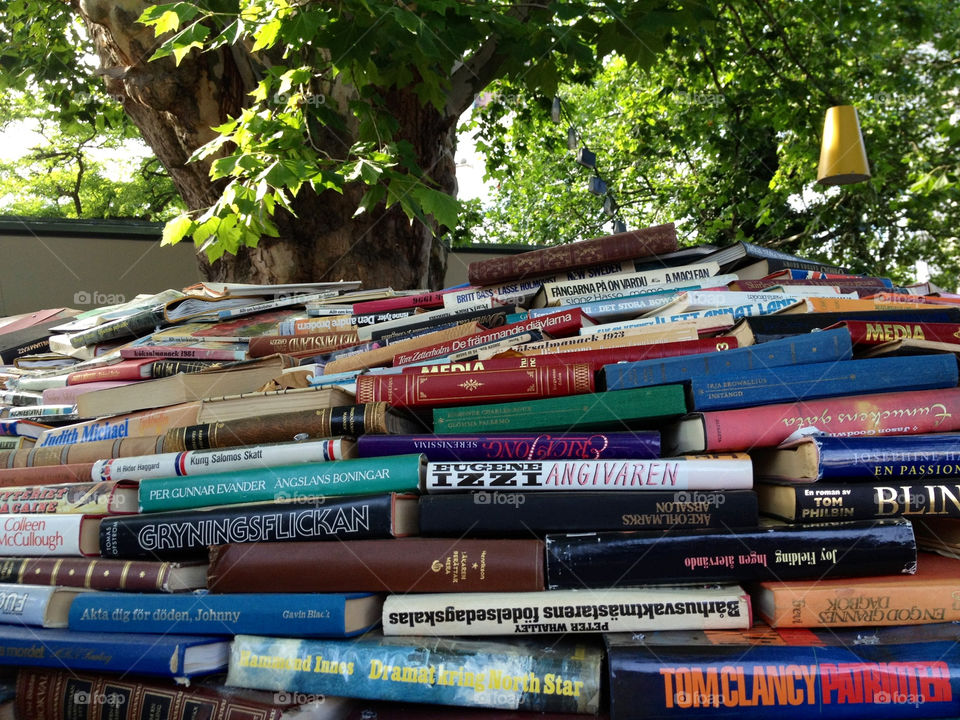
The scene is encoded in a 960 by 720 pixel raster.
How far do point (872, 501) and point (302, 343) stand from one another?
1477 mm

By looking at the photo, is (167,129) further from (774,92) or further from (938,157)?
(938,157)

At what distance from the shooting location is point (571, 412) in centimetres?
133

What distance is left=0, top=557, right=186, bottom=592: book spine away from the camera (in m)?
1.32

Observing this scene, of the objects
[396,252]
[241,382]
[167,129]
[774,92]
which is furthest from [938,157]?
[241,382]

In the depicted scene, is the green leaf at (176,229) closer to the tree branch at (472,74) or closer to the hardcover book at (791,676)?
the tree branch at (472,74)

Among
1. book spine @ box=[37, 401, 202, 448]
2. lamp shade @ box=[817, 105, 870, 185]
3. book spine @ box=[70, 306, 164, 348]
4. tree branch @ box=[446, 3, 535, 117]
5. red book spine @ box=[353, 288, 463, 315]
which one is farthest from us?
lamp shade @ box=[817, 105, 870, 185]

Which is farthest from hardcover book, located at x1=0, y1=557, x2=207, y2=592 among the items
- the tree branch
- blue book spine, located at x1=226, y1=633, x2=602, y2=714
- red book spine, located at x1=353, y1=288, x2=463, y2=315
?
the tree branch

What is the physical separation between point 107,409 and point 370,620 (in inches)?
39.1

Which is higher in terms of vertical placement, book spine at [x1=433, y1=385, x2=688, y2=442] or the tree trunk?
the tree trunk

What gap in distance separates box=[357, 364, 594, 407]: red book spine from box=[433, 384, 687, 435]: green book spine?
27 mm

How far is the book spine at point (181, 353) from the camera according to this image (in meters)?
2.15

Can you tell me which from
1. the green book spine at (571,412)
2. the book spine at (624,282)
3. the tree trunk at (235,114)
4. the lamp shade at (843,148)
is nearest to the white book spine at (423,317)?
the book spine at (624,282)

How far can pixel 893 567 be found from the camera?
112 cm

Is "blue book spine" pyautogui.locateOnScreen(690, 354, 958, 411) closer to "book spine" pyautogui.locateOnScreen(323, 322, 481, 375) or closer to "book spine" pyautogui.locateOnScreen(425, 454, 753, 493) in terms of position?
"book spine" pyautogui.locateOnScreen(425, 454, 753, 493)
